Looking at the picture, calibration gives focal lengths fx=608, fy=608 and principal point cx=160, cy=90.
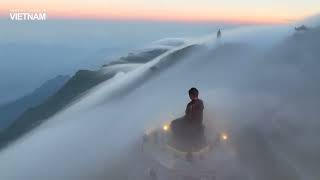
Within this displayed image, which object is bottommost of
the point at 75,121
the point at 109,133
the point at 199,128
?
the point at 75,121

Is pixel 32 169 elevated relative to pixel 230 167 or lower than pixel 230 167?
lower

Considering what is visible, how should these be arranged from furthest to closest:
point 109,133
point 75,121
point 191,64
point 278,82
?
1. point 191,64
2. point 75,121
3. point 278,82
4. point 109,133

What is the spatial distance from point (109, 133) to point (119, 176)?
12464mm

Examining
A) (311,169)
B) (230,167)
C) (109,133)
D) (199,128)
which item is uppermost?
(199,128)

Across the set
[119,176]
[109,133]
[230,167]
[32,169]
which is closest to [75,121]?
[109,133]

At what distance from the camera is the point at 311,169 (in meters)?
20.3

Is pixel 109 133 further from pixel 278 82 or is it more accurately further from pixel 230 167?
pixel 230 167

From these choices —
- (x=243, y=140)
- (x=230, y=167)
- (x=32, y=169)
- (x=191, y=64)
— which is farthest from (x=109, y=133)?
(x=191, y=64)

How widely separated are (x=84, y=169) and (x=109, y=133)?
349 inches

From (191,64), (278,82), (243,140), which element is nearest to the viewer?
(243,140)

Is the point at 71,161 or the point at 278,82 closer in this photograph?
the point at 71,161

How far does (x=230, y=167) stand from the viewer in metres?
15.5

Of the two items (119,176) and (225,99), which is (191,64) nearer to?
(225,99)

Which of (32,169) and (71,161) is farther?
(32,169)
